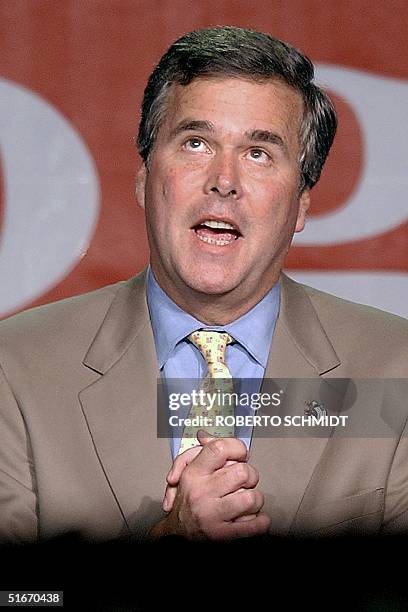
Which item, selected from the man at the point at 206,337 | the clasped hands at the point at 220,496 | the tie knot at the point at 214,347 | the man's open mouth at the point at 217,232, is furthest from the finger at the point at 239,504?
the man's open mouth at the point at 217,232

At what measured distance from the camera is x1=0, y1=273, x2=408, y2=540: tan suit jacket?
135cm

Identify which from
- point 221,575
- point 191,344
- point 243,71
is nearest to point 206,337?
point 191,344

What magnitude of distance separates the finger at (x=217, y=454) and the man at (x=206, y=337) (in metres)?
0.14

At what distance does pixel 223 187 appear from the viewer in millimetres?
1408

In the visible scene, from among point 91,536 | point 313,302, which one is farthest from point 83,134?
point 91,536

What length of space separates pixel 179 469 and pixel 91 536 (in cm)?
20

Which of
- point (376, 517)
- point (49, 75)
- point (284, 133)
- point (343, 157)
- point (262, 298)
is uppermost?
point (49, 75)

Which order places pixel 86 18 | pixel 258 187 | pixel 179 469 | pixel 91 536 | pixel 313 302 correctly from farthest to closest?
pixel 86 18 < pixel 313 302 < pixel 258 187 < pixel 91 536 < pixel 179 469

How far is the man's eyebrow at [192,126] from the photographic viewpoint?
57.0 inches

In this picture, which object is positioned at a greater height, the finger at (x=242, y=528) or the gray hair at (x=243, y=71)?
the gray hair at (x=243, y=71)

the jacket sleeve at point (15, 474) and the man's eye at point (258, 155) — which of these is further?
the man's eye at point (258, 155)

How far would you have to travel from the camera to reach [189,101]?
4.82ft

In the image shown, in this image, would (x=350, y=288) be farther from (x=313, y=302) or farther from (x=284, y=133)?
(x=284, y=133)

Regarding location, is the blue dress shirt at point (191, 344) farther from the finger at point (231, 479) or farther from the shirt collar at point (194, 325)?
the finger at point (231, 479)
